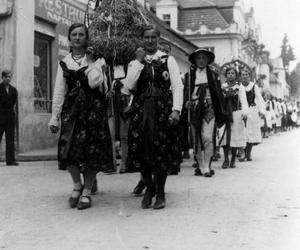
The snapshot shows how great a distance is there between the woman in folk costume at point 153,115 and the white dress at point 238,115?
533 cm

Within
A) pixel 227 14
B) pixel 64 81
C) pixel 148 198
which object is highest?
pixel 227 14

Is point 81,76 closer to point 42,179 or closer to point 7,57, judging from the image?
point 42,179

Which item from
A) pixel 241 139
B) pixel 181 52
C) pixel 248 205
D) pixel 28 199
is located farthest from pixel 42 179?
pixel 181 52

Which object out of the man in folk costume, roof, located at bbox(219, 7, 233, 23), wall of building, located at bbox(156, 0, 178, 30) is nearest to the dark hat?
the man in folk costume

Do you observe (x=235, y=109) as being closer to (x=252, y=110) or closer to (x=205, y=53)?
(x=252, y=110)

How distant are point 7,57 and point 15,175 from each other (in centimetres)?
410

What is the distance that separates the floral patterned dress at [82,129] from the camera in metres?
6.03

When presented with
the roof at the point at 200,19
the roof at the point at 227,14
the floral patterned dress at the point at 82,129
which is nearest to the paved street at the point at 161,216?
the floral patterned dress at the point at 82,129

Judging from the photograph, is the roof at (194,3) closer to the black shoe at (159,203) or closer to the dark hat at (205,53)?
the dark hat at (205,53)

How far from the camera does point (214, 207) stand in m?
6.13

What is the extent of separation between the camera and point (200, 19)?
47.7 m

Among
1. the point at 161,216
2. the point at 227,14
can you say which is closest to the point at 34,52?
the point at 161,216

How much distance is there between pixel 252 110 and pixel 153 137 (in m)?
7.24

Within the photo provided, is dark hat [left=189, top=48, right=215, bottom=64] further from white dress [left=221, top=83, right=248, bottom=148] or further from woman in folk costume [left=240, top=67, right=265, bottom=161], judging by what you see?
woman in folk costume [left=240, top=67, right=265, bottom=161]
